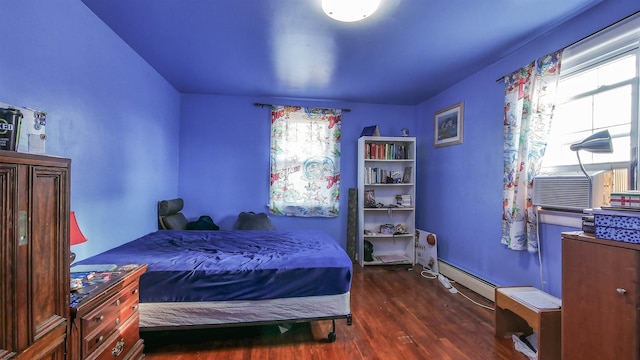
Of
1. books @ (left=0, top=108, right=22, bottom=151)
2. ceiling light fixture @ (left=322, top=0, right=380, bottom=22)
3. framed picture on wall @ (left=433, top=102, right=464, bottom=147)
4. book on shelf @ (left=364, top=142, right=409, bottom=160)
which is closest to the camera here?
books @ (left=0, top=108, right=22, bottom=151)

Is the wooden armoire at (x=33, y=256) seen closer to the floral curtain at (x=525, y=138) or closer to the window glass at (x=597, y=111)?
the floral curtain at (x=525, y=138)

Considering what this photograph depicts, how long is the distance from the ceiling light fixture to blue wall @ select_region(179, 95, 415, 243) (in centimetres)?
229

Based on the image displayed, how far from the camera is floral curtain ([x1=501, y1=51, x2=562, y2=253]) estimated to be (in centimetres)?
212

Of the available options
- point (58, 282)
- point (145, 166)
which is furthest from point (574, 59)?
point (145, 166)

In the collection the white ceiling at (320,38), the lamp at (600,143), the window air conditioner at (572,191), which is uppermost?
the white ceiling at (320,38)

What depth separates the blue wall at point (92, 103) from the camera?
1.46 metres

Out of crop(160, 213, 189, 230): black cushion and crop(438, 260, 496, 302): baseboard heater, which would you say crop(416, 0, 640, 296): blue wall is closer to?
crop(438, 260, 496, 302): baseboard heater

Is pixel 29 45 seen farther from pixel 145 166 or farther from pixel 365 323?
pixel 365 323

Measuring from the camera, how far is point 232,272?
1875 millimetres

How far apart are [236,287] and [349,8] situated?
2.01 meters

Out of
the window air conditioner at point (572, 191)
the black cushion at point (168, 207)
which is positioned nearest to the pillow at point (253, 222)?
the black cushion at point (168, 207)

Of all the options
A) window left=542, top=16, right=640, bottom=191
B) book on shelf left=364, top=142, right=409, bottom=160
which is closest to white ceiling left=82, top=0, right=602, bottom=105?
window left=542, top=16, right=640, bottom=191

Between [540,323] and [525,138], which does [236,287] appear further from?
[525,138]

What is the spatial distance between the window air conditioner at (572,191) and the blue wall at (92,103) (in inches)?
136
